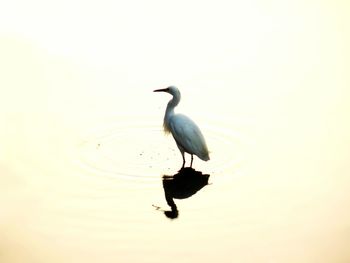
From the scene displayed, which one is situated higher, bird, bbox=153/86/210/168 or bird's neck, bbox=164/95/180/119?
bird's neck, bbox=164/95/180/119

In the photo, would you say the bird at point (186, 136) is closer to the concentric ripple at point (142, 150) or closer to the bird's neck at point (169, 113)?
the bird's neck at point (169, 113)

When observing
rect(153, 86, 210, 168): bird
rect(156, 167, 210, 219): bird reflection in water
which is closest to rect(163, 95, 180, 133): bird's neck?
rect(153, 86, 210, 168): bird

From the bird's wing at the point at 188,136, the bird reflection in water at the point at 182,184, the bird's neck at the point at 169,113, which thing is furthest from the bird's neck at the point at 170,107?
the bird reflection in water at the point at 182,184

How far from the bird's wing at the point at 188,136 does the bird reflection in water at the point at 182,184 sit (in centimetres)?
10

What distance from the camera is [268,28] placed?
527 centimetres

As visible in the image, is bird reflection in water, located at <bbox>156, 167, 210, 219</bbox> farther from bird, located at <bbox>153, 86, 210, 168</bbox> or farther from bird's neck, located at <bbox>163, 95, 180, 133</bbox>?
bird's neck, located at <bbox>163, 95, 180, 133</bbox>

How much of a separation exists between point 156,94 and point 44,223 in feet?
5.13

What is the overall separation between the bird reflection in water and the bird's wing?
0.10 m

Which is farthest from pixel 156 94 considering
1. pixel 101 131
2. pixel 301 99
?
pixel 301 99

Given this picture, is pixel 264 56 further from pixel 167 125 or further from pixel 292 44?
pixel 167 125

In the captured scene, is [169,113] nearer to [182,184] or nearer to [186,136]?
[186,136]

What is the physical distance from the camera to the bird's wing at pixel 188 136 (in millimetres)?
3477

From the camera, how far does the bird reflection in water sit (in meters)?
3.33

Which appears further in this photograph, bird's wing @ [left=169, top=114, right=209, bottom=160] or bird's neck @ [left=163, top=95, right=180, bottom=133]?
bird's neck @ [left=163, top=95, right=180, bottom=133]
